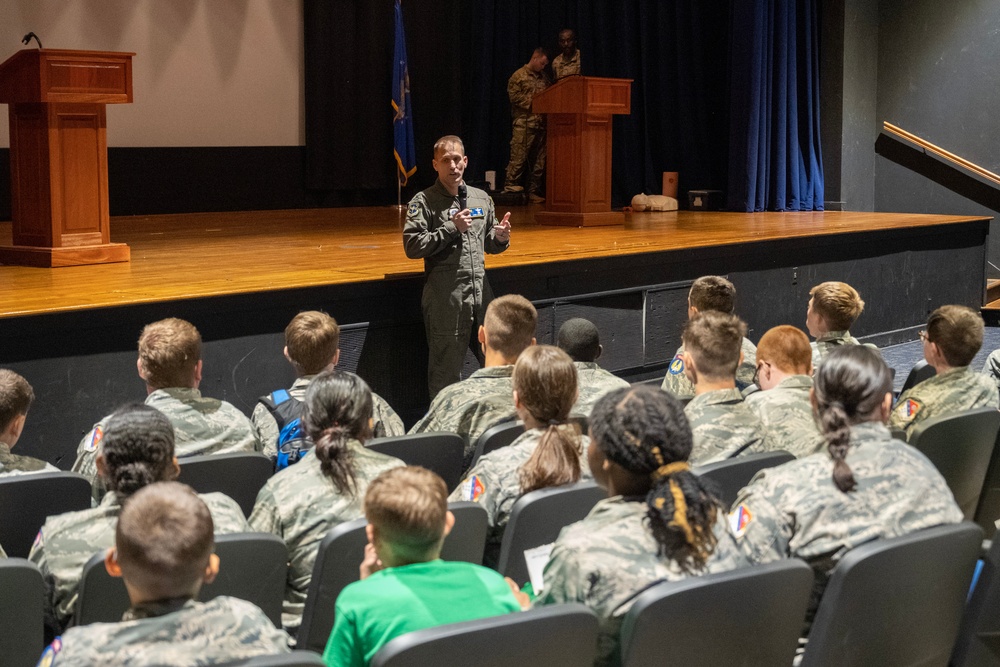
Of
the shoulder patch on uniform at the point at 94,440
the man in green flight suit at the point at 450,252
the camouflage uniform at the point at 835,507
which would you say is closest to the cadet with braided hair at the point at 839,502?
the camouflage uniform at the point at 835,507

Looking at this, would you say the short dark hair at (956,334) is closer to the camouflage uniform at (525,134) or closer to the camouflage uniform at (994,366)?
the camouflage uniform at (994,366)

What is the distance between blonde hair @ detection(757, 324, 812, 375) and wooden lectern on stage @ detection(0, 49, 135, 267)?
3306 millimetres

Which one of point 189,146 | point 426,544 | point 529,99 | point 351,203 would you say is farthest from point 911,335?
point 426,544

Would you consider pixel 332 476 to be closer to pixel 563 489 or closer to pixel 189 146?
pixel 563 489

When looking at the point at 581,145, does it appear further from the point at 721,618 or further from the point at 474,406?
the point at 721,618

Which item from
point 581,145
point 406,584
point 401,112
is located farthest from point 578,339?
point 401,112

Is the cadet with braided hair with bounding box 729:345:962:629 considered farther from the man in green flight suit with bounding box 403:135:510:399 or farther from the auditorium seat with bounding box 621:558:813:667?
the man in green flight suit with bounding box 403:135:510:399

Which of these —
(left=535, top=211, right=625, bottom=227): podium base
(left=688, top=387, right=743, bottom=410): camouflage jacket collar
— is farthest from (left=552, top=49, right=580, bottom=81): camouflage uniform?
(left=688, top=387, right=743, bottom=410): camouflage jacket collar

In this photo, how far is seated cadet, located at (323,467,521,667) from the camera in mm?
1767

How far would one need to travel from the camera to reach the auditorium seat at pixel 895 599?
195 centimetres

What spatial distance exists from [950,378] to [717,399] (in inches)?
36.7

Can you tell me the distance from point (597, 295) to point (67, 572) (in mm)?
3986

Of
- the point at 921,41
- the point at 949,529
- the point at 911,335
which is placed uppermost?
the point at 921,41

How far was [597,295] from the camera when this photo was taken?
19.5 feet
